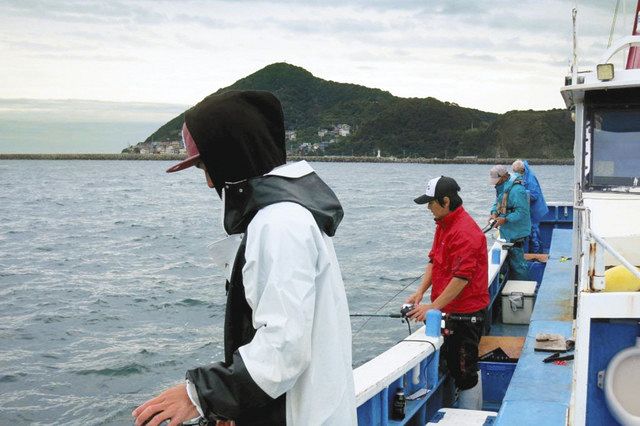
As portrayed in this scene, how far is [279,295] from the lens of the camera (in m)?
1.93

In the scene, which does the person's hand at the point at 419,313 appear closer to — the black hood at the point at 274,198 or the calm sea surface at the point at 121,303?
the calm sea surface at the point at 121,303

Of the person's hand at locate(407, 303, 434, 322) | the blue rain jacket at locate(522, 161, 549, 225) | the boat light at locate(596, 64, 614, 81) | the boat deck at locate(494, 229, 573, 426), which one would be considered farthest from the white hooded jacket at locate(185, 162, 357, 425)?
the blue rain jacket at locate(522, 161, 549, 225)

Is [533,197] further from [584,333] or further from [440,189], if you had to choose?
[584,333]

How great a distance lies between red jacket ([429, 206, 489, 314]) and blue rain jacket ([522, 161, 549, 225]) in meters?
6.36

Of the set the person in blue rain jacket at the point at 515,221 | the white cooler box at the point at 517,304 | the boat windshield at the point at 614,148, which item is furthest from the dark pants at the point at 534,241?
the boat windshield at the point at 614,148

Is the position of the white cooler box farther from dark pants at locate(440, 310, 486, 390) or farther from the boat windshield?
dark pants at locate(440, 310, 486, 390)

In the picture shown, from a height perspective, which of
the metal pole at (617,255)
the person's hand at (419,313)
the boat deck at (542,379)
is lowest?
the boat deck at (542,379)

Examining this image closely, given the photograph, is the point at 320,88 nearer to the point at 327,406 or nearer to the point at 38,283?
the point at 38,283

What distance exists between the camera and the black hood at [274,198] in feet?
6.79

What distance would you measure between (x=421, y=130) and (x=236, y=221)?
178 m

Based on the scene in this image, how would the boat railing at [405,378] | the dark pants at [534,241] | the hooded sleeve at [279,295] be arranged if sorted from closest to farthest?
the hooded sleeve at [279,295] → the boat railing at [405,378] → the dark pants at [534,241]

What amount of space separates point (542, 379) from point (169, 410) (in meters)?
3.95

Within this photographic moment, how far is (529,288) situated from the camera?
9516 mm

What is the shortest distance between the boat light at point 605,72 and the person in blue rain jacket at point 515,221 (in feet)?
15.1
